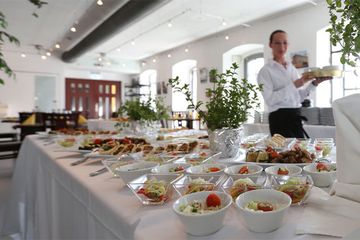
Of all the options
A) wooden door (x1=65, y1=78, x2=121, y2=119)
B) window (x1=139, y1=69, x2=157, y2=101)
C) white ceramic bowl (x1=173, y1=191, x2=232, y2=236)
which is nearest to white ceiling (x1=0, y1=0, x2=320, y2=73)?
wooden door (x1=65, y1=78, x2=121, y2=119)

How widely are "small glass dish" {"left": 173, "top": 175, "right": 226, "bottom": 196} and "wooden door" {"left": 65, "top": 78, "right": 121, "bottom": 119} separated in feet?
33.2

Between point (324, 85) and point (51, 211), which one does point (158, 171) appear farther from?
point (324, 85)

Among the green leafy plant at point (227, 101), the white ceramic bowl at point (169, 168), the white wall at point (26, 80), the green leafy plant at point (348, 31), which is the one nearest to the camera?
the green leafy plant at point (348, 31)

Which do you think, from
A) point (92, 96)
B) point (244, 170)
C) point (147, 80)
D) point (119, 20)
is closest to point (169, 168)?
point (244, 170)

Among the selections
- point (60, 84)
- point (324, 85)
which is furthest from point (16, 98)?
point (324, 85)

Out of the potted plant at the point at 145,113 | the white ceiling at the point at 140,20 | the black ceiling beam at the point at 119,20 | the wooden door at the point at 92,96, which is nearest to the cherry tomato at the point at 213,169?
the potted plant at the point at 145,113

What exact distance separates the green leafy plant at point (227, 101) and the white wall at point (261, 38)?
5.16 metres

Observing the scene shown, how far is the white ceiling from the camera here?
18.3ft

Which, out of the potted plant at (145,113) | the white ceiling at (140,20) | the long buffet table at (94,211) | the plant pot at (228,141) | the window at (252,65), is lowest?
the long buffet table at (94,211)

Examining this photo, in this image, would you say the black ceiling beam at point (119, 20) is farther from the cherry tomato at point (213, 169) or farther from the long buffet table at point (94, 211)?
the cherry tomato at point (213, 169)

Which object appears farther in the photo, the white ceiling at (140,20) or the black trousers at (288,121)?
the white ceiling at (140,20)

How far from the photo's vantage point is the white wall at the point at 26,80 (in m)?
9.19

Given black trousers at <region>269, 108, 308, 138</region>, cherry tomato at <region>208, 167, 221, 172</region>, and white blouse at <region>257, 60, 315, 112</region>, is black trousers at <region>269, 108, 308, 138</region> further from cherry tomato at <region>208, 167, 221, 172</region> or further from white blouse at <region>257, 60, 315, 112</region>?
cherry tomato at <region>208, 167, 221, 172</region>

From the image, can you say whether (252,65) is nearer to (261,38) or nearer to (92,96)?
(261,38)
